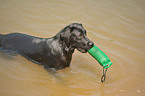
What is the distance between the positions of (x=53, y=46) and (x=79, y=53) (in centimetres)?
155

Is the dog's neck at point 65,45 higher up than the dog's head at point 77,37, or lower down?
lower down

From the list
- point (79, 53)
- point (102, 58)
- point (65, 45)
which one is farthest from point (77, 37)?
point (79, 53)

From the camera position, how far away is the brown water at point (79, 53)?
13.8 feet

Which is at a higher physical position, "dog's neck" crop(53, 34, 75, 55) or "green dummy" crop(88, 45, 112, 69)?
"dog's neck" crop(53, 34, 75, 55)

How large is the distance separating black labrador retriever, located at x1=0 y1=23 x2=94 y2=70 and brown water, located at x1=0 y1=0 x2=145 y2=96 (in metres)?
0.30

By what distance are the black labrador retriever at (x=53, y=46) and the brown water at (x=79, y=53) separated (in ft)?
0.98

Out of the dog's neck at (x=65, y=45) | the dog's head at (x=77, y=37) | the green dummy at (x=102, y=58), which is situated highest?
the dog's head at (x=77, y=37)

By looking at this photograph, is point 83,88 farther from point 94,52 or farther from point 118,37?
point 118,37

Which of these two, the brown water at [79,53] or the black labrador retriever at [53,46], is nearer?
the black labrador retriever at [53,46]

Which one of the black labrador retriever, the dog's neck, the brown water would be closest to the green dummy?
→ the black labrador retriever

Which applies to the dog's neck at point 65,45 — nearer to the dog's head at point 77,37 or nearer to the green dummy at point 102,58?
the dog's head at point 77,37

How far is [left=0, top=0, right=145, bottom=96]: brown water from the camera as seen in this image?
4.19 m

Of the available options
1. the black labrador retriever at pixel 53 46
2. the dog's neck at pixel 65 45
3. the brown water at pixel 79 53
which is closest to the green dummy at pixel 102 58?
the black labrador retriever at pixel 53 46

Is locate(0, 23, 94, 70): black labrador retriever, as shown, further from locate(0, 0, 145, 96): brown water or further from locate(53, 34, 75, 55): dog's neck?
locate(0, 0, 145, 96): brown water
